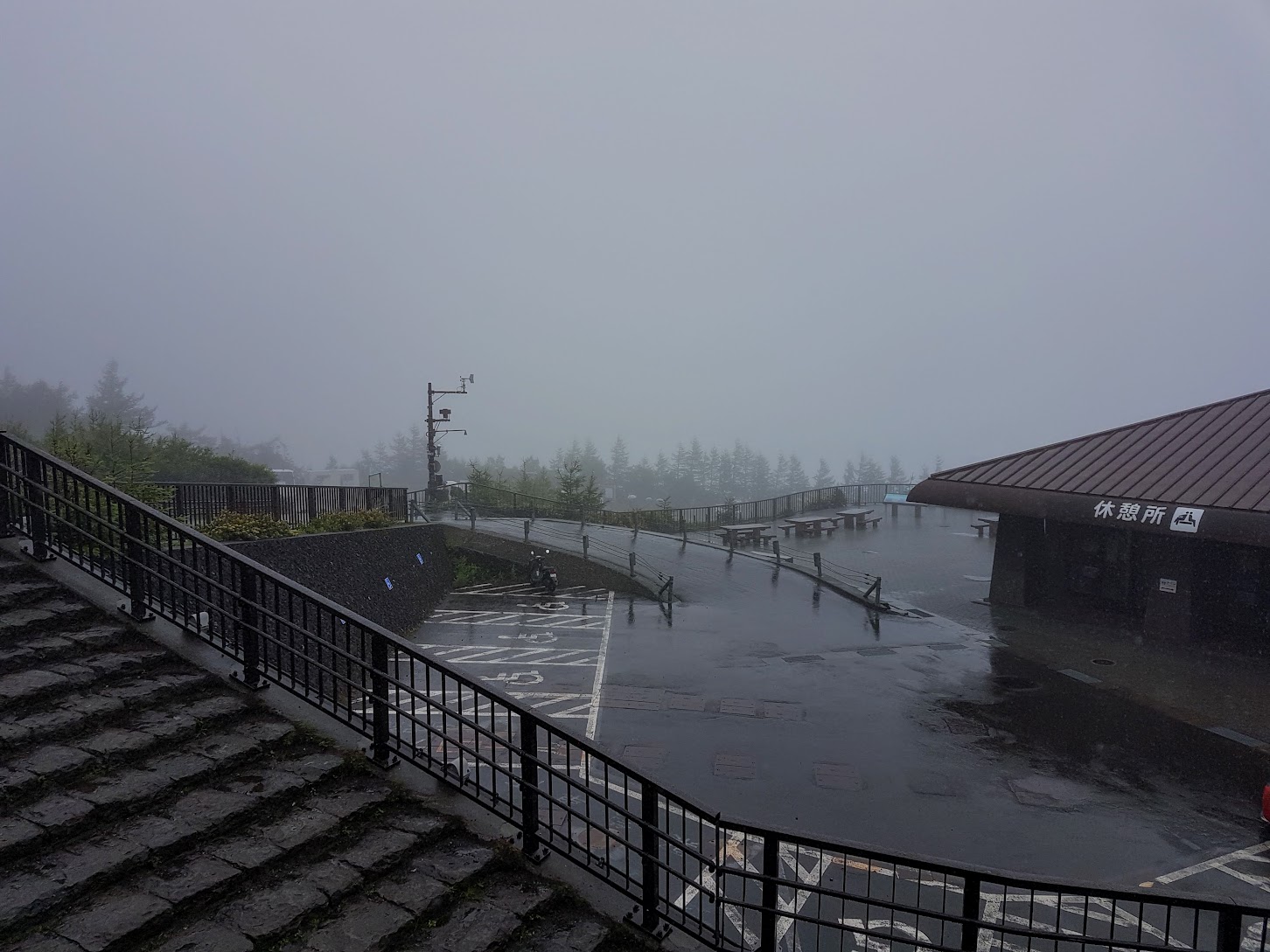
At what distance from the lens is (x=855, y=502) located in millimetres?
48500

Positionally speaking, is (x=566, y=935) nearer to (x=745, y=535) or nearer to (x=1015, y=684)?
(x=1015, y=684)

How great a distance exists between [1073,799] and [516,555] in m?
17.5

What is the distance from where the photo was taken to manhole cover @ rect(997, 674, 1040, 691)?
13.7 meters

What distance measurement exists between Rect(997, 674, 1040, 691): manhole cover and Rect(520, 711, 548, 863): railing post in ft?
38.7

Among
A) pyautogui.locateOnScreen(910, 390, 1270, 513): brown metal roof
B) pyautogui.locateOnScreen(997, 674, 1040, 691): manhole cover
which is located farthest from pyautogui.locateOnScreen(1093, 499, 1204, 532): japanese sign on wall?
pyautogui.locateOnScreen(997, 674, 1040, 691): manhole cover

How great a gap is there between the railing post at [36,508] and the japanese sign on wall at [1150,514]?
61.2 ft

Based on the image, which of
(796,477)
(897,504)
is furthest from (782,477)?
(897,504)

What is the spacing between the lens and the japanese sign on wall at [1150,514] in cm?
1450

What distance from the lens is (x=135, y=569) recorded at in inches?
245

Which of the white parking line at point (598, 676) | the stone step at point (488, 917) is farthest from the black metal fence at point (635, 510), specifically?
the stone step at point (488, 917)

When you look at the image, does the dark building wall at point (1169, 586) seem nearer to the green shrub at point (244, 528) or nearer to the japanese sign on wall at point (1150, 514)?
the japanese sign on wall at point (1150, 514)

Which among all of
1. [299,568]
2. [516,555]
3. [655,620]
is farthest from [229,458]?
[655,620]

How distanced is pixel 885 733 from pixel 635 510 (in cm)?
2693

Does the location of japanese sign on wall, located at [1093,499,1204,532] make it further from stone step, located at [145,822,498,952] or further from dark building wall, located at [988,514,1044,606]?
stone step, located at [145,822,498,952]
